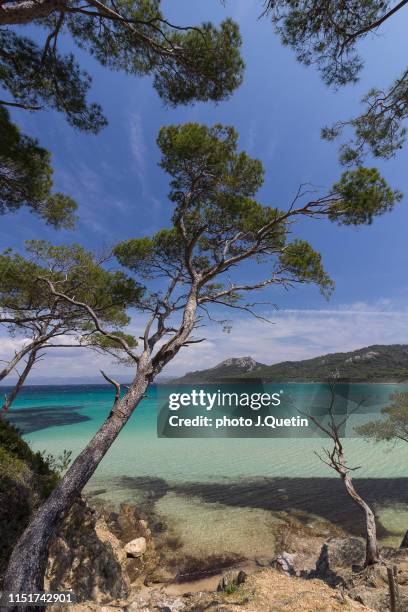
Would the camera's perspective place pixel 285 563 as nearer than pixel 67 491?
No

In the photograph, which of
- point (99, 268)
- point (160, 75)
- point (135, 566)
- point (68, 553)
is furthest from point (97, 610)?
point (160, 75)

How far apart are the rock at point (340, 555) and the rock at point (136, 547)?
4.65 m

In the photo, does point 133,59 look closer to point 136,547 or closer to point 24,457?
point 24,457

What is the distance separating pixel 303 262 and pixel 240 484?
38.6 feet

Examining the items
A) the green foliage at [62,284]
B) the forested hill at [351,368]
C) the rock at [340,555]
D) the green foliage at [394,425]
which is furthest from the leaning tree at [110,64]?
the forested hill at [351,368]

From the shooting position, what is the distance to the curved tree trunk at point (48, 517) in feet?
11.7

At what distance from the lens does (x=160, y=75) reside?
273 inches

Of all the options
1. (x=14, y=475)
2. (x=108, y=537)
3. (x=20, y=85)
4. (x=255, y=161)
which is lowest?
(x=108, y=537)

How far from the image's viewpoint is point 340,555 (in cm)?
721

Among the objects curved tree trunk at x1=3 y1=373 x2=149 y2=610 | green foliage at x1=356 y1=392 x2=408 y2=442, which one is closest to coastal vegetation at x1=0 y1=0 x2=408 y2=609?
curved tree trunk at x1=3 y1=373 x2=149 y2=610

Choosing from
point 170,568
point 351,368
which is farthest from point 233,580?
point 351,368

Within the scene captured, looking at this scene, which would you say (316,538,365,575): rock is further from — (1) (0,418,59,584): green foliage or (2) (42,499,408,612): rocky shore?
(1) (0,418,59,584): green foliage

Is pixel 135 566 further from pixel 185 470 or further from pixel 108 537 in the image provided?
pixel 185 470

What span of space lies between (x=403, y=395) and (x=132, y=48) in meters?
16.3
